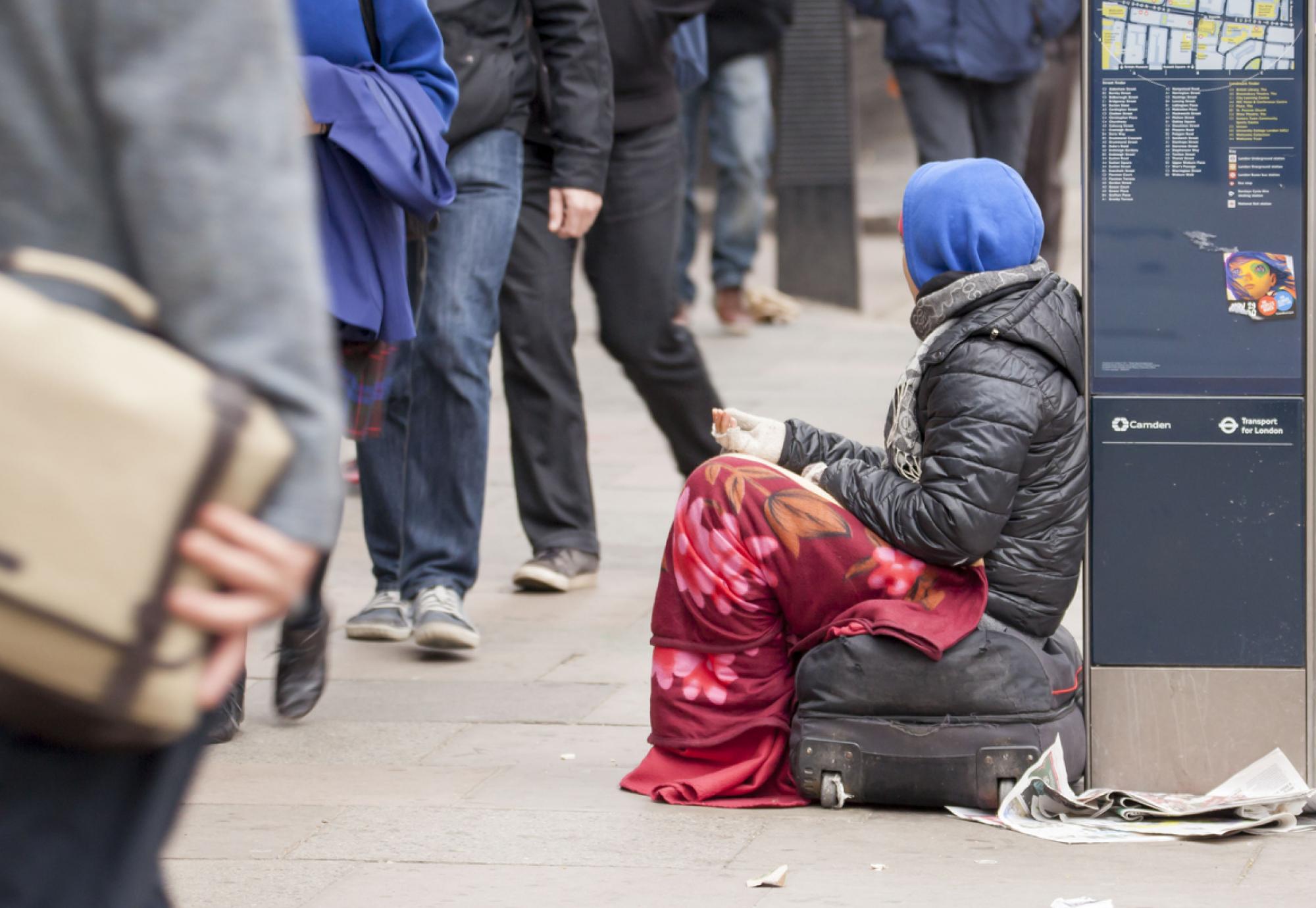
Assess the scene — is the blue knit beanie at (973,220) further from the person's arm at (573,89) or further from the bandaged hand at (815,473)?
the person's arm at (573,89)

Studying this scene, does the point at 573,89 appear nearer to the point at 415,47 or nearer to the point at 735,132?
the point at 415,47

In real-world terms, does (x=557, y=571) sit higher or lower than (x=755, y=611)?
lower

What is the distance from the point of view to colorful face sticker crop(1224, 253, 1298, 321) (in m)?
3.43

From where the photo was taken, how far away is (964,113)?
837 cm

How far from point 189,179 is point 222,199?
0.03 metres

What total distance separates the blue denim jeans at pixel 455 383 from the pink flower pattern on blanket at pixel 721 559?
1322mm

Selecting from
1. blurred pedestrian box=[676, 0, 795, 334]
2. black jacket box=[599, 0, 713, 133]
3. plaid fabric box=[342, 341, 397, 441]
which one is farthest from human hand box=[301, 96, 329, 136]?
blurred pedestrian box=[676, 0, 795, 334]

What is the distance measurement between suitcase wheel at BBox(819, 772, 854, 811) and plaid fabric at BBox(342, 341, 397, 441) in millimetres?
1247

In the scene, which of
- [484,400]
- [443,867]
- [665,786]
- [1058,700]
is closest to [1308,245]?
[1058,700]

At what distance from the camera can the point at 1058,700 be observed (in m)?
3.58

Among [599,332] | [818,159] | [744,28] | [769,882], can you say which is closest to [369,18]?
[599,332]

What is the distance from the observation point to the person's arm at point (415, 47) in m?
4.14

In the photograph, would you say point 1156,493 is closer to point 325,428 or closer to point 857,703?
point 857,703

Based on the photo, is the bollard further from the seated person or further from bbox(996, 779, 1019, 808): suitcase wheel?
bbox(996, 779, 1019, 808): suitcase wheel
